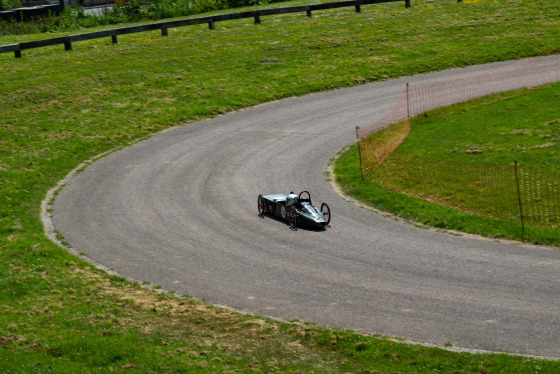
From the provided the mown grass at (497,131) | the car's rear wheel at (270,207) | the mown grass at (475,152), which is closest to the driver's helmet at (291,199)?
the car's rear wheel at (270,207)

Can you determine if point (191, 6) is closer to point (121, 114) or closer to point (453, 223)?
point (121, 114)

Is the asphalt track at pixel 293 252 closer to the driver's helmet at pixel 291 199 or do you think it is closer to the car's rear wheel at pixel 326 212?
the car's rear wheel at pixel 326 212

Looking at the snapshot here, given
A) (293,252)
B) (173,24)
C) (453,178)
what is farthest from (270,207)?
(173,24)

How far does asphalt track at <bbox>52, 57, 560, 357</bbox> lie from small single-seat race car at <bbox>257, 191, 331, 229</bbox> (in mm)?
373

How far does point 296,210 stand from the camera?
942 inches

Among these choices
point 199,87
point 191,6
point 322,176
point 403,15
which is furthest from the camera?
point 191,6

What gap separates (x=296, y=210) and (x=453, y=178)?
7.11 m

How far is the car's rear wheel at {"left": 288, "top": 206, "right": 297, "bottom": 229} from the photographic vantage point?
2388 centimetres

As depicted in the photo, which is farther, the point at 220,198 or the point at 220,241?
the point at 220,198

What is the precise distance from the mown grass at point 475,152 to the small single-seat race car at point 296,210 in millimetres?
2939

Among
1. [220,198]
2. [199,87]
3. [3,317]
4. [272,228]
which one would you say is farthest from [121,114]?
[3,317]

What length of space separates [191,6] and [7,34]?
15977 mm

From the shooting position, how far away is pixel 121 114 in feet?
125

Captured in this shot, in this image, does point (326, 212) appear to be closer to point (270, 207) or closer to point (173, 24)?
point (270, 207)
